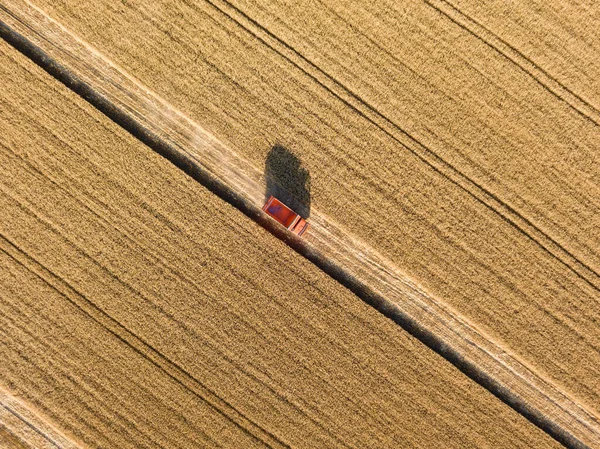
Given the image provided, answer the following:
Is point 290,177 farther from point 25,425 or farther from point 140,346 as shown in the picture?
point 25,425

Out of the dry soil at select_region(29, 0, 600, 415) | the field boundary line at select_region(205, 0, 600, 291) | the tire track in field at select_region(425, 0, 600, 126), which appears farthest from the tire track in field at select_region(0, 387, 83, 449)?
the tire track in field at select_region(425, 0, 600, 126)

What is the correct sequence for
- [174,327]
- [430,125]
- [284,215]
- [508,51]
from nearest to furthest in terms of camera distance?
[284,215] → [508,51] → [430,125] → [174,327]

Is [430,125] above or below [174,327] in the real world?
above

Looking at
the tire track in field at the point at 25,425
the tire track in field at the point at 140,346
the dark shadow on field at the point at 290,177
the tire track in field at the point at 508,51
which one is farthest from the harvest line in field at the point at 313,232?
the tire track in field at the point at 25,425

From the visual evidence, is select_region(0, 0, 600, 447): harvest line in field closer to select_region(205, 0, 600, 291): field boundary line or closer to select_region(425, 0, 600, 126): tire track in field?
select_region(205, 0, 600, 291): field boundary line

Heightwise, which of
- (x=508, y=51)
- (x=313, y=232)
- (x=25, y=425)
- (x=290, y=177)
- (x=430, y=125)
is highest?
(x=508, y=51)

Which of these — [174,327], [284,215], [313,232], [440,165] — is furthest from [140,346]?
[440,165]

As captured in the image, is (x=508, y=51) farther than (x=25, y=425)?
No
